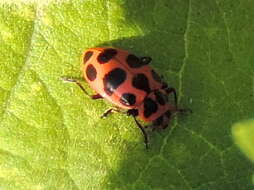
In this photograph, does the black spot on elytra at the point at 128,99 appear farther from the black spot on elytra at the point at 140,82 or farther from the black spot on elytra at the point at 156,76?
the black spot on elytra at the point at 156,76

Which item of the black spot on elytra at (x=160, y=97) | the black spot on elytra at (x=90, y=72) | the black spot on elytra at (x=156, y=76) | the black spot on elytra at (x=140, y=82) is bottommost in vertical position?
the black spot on elytra at (x=160, y=97)

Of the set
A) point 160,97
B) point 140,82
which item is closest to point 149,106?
point 160,97

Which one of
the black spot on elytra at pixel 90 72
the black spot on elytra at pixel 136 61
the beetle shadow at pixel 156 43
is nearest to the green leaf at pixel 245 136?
the beetle shadow at pixel 156 43

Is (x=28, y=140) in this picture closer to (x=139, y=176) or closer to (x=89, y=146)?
(x=89, y=146)

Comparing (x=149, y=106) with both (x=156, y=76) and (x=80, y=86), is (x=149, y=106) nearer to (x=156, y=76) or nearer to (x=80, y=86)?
(x=156, y=76)

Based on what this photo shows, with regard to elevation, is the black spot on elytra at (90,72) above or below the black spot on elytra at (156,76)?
below

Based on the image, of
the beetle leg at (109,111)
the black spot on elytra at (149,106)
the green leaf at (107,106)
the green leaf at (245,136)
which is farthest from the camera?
the black spot on elytra at (149,106)

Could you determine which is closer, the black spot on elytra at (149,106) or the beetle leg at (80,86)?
the beetle leg at (80,86)

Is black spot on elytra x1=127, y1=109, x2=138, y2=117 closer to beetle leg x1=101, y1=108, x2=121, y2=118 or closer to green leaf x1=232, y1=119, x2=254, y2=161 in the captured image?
beetle leg x1=101, y1=108, x2=121, y2=118
